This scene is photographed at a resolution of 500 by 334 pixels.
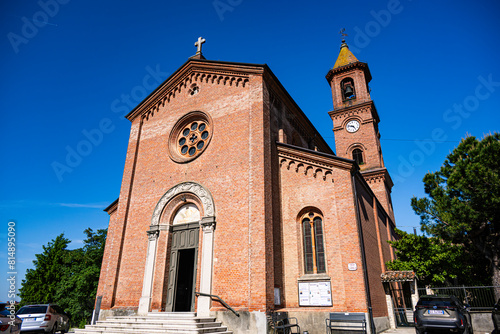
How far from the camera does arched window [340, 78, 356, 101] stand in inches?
1023

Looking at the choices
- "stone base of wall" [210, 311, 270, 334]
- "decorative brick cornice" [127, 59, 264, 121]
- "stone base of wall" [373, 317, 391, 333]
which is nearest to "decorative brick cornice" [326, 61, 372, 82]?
"decorative brick cornice" [127, 59, 264, 121]

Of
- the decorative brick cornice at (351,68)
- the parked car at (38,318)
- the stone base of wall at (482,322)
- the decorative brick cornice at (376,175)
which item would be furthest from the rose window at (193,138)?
the decorative brick cornice at (351,68)

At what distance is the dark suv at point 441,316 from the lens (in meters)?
9.09

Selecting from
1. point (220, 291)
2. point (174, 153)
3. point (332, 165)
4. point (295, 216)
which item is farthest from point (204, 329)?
point (174, 153)

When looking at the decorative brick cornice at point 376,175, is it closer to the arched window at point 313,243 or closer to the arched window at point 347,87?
the arched window at point 347,87

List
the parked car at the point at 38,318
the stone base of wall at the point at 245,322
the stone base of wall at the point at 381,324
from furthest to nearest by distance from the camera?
the parked car at the point at 38,318, the stone base of wall at the point at 381,324, the stone base of wall at the point at 245,322

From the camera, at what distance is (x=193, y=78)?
55.3 ft

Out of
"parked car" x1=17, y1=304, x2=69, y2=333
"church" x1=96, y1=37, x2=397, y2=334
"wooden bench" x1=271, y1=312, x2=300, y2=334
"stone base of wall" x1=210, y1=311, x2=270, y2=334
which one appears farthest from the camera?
"parked car" x1=17, y1=304, x2=69, y2=333

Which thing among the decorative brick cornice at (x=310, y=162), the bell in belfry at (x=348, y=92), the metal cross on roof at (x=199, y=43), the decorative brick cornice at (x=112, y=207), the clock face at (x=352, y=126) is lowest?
the decorative brick cornice at (x=112, y=207)

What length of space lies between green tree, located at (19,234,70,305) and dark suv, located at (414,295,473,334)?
93.9ft

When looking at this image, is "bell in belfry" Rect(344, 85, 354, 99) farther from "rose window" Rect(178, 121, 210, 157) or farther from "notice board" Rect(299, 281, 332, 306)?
"notice board" Rect(299, 281, 332, 306)

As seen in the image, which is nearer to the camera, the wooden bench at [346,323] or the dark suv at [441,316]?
the dark suv at [441,316]

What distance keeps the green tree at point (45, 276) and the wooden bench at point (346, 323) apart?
1022 inches

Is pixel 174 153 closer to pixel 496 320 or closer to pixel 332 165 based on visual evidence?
pixel 332 165
